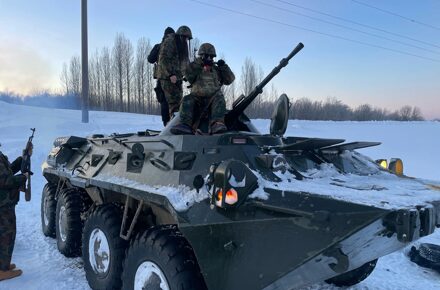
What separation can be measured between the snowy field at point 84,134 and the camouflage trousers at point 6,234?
10.3 inches

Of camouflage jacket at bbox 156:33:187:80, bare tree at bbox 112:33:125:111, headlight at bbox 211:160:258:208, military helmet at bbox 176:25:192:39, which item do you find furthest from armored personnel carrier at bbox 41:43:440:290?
bare tree at bbox 112:33:125:111

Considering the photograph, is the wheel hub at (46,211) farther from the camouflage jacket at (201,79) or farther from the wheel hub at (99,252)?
the camouflage jacket at (201,79)

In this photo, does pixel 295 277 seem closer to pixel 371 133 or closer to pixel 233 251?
pixel 233 251

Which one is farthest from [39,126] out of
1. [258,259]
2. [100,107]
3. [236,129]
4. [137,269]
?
[100,107]

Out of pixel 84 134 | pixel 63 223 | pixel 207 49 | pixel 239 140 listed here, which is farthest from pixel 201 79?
pixel 84 134

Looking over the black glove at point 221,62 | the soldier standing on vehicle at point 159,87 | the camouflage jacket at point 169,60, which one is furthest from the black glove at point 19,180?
the black glove at point 221,62

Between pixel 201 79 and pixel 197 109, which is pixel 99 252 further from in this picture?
pixel 201 79

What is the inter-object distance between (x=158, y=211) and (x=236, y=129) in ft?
5.12

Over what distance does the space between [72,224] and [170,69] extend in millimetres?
2460

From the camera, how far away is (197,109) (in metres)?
4.85

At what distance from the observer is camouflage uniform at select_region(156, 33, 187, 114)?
6367 mm

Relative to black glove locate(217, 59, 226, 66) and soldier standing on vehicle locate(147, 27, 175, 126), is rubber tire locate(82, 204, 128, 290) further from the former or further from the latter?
soldier standing on vehicle locate(147, 27, 175, 126)

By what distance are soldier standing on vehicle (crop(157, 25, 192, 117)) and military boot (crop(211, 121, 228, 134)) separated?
6.32ft

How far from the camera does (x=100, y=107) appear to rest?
4156 centimetres
